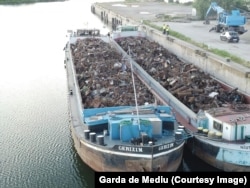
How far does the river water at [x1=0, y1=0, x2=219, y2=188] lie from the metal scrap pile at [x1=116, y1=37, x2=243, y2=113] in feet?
19.0

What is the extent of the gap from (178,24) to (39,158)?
2877 cm

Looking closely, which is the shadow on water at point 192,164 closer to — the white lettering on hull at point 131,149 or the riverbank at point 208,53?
the white lettering on hull at point 131,149

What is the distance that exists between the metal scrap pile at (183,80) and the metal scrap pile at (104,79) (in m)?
1.61

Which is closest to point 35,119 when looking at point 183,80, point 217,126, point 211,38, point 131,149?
point 183,80

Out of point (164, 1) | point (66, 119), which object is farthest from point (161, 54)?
point (164, 1)

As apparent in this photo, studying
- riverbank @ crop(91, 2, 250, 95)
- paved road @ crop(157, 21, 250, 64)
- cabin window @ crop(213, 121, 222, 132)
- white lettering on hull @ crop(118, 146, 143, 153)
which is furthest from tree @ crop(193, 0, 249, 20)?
white lettering on hull @ crop(118, 146, 143, 153)

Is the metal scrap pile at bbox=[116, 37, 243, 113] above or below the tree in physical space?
below

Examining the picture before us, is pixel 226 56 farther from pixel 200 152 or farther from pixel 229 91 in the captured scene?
pixel 200 152

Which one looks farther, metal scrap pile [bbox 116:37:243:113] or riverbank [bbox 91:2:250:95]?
riverbank [bbox 91:2:250:95]

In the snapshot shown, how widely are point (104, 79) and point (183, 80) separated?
430cm

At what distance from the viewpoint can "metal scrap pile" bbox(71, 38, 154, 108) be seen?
17.9 m

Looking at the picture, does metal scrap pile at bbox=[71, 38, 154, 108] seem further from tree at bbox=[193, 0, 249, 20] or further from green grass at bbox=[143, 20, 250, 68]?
tree at bbox=[193, 0, 249, 20]

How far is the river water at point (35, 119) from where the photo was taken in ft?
51.4

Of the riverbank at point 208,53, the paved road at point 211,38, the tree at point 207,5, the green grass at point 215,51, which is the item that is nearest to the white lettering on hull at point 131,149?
the riverbank at point 208,53
